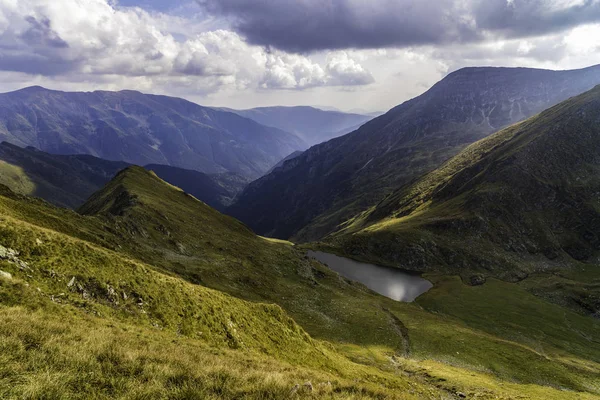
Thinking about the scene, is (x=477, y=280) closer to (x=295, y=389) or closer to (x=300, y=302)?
(x=300, y=302)

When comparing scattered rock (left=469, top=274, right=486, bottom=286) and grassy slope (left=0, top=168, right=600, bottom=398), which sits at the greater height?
grassy slope (left=0, top=168, right=600, bottom=398)

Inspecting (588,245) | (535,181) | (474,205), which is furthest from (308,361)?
(535,181)

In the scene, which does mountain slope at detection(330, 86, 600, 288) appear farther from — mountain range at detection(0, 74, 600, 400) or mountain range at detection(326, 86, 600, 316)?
mountain range at detection(0, 74, 600, 400)

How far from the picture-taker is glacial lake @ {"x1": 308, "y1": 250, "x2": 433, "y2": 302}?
117125mm

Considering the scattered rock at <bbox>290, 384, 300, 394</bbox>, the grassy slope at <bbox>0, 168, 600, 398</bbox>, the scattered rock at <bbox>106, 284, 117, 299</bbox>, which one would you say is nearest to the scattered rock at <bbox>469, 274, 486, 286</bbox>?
the grassy slope at <bbox>0, 168, 600, 398</bbox>

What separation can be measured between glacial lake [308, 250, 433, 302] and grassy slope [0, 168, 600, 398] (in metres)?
7.63

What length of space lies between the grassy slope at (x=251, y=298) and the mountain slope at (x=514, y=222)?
32.4m

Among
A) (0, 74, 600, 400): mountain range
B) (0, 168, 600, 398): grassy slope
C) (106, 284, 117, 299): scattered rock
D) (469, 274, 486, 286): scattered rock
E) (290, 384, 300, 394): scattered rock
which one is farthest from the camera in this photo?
A: (469, 274, 486, 286): scattered rock

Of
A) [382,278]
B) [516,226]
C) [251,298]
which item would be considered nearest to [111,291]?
[251,298]

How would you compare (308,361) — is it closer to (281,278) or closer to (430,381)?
(430,381)

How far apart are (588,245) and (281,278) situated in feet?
514

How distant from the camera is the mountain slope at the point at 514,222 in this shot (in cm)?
14850

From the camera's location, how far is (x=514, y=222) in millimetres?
166000

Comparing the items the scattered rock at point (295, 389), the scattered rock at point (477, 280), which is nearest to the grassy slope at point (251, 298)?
→ the scattered rock at point (477, 280)
